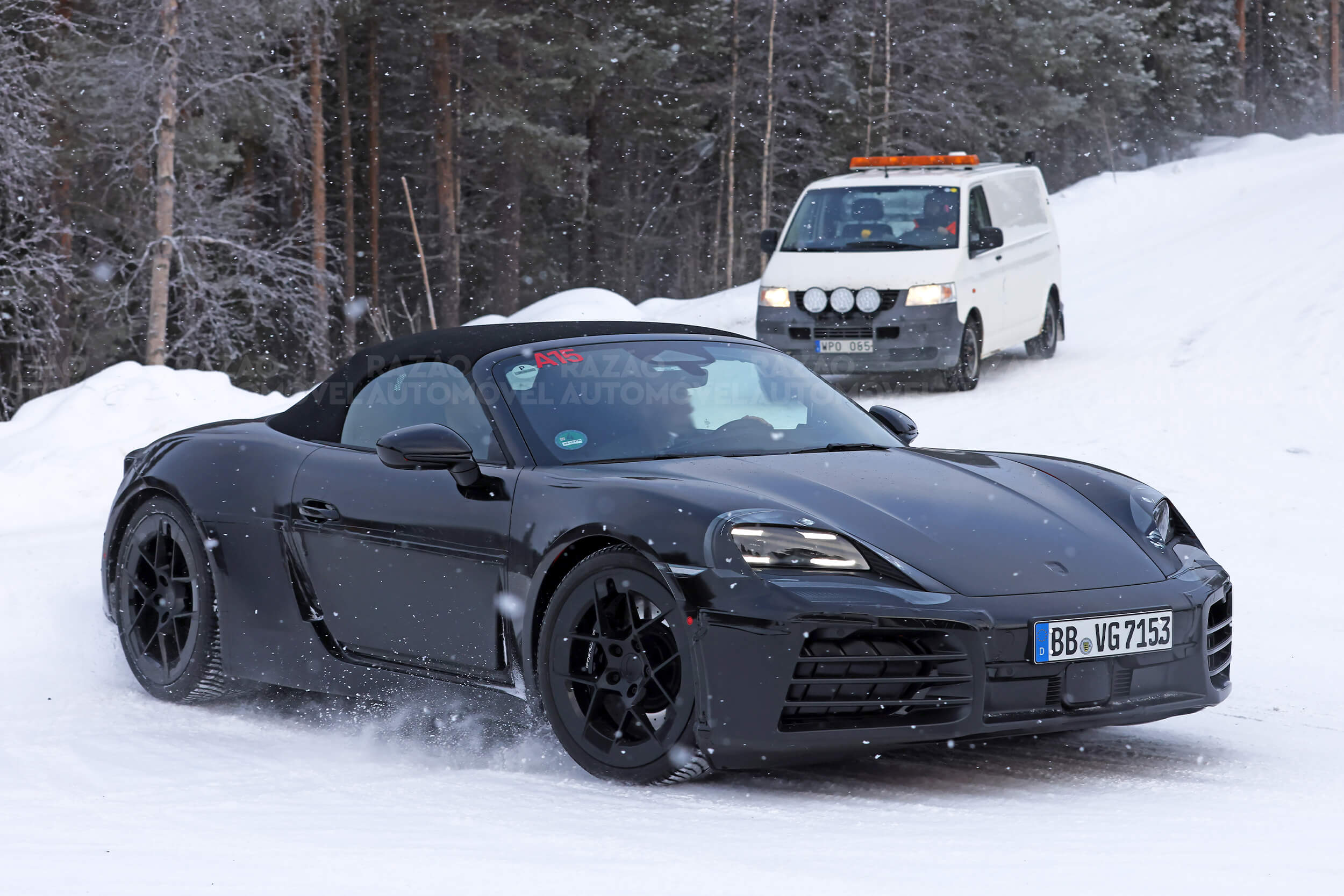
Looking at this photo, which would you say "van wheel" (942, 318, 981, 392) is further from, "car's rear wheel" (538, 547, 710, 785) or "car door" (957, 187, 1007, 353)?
"car's rear wheel" (538, 547, 710, 785)

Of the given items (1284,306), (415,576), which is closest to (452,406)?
(415,576)

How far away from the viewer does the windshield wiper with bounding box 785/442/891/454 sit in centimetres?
538

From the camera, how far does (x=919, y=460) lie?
539 cm

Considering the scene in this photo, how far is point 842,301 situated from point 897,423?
8.32m

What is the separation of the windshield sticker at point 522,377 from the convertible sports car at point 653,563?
14mm

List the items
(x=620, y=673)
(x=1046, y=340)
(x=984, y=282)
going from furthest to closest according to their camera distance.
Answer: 1. (x=1046, y=340)
2. (x=984, y=282)
3. (x=620, y=673)

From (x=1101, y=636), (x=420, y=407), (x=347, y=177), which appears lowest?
(x=1101, y=636)

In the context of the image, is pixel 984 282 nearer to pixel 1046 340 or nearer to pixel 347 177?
pixel 1046 340

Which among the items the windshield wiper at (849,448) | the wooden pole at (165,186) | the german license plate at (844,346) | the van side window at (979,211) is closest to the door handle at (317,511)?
the windshield wiper at (849,448)

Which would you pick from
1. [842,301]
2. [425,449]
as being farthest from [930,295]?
[425,449]

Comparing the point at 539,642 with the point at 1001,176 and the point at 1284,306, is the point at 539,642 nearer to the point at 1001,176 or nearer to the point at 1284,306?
the point at 1001,176

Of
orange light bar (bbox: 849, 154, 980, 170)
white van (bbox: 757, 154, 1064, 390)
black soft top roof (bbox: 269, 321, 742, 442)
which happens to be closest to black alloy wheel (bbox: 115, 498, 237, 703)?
black soft top roof (bbox: 269, 321, 742, 442)

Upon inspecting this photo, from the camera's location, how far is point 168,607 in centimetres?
604

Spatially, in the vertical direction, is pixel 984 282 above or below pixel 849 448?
above
